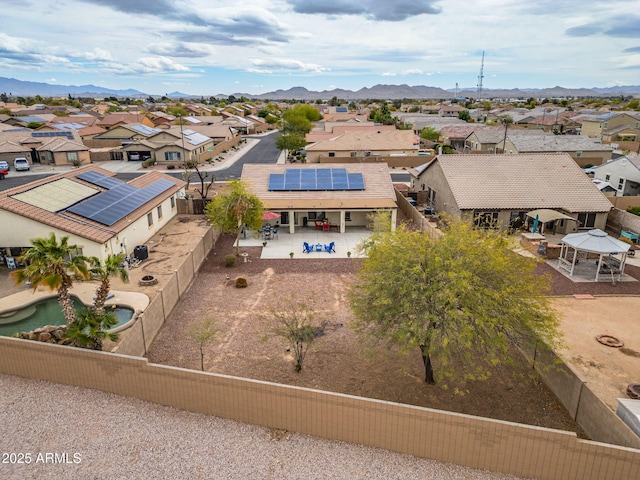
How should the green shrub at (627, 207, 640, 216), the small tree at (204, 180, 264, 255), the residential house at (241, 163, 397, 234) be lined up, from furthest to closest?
the green shrub at (627, 207, 640, 216) → the residential house at (241, 163, 397, 234) → the small tree at (204, 180, 264, 255)

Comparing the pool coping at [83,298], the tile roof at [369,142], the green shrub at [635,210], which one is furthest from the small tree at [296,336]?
the tile roof at [369,142]

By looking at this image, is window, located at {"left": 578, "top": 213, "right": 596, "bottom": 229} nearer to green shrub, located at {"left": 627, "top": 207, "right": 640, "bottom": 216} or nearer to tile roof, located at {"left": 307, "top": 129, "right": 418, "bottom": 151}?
green shrub, located at {"left": 627, "top": 207, "right": 640, "bottom": 216}

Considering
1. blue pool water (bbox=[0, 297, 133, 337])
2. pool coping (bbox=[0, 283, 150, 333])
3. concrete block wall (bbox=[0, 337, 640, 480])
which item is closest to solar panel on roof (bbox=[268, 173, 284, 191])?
pool coping (bbox=[0, 283, 150, 333])

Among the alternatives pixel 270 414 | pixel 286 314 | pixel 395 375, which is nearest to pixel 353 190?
pixel 286 314

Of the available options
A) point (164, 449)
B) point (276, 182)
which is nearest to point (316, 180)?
point (276, 182)

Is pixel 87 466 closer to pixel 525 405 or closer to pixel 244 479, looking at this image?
pixel 244 479
